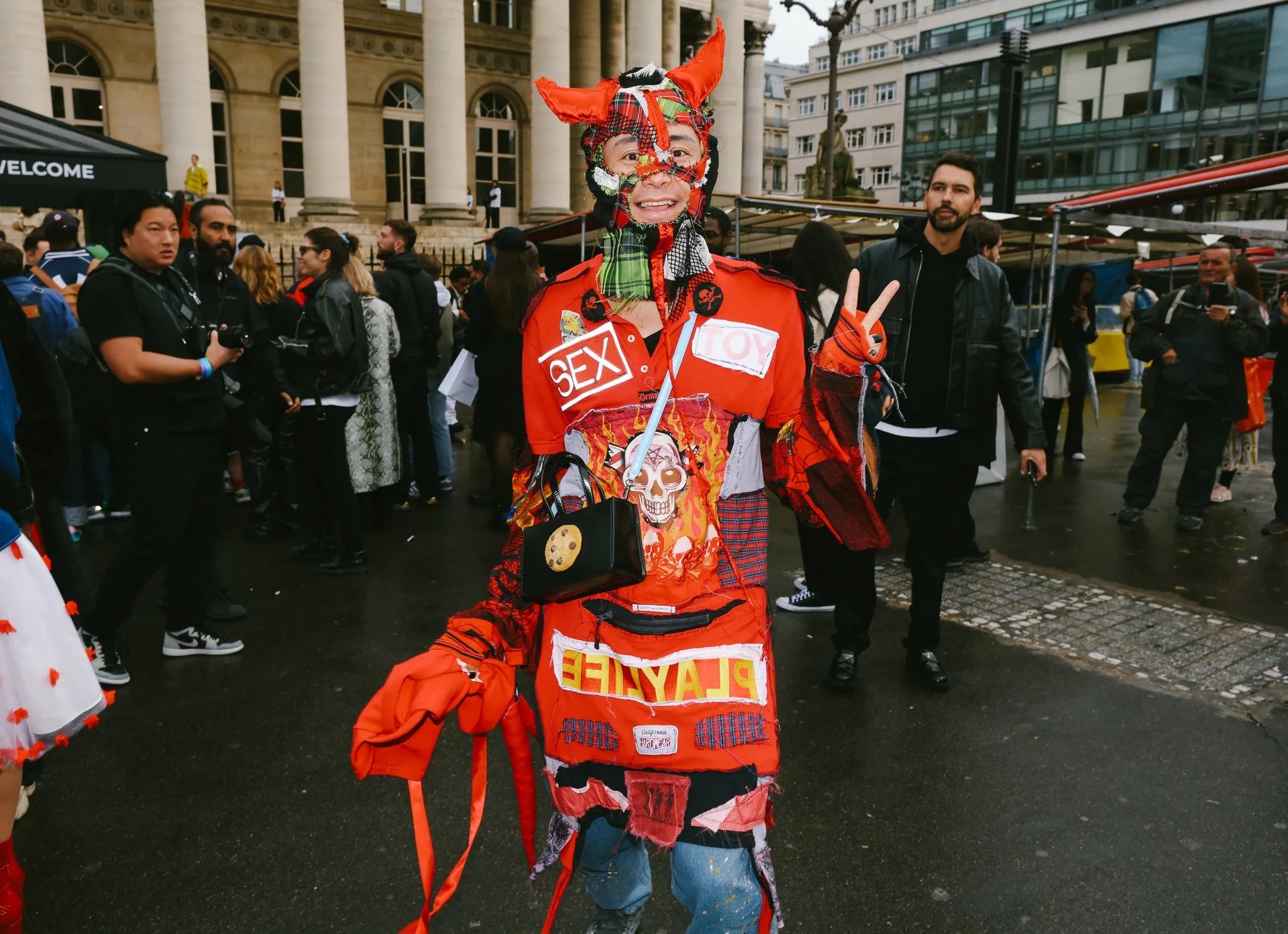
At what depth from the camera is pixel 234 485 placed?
8719 millimetres

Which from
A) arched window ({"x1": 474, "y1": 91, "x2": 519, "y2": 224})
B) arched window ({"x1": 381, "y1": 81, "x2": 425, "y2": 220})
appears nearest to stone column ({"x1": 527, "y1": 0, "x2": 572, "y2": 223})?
arched window ({"x1": 474, "y1": 91, "x2": 519, "y2": 224})

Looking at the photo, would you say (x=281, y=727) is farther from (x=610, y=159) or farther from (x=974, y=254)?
(x=974, y=254)

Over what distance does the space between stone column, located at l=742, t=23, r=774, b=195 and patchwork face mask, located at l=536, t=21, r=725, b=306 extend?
41.1 m

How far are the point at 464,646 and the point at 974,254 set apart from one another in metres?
3.40

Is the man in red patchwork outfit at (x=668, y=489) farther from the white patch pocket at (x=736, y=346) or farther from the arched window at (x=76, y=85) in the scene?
the arched window at (x=76, y=85)

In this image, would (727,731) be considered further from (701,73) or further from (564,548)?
(701,73)

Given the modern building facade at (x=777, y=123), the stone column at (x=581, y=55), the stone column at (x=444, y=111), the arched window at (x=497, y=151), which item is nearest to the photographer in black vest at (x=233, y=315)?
the stone column at (x=444, y=111)

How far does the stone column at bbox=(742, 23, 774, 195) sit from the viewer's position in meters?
42.6

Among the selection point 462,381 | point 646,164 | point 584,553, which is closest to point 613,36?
point 462,381

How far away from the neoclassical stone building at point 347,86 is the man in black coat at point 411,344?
16.9m

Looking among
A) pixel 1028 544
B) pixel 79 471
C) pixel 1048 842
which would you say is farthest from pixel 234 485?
→ pixel 1048 842

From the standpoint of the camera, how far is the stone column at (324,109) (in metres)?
24.6

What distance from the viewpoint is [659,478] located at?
211 centimetres

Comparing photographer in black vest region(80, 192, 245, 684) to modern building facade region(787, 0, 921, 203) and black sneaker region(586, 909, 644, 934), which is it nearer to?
black sneaker region(586, 909, 644, 934)
